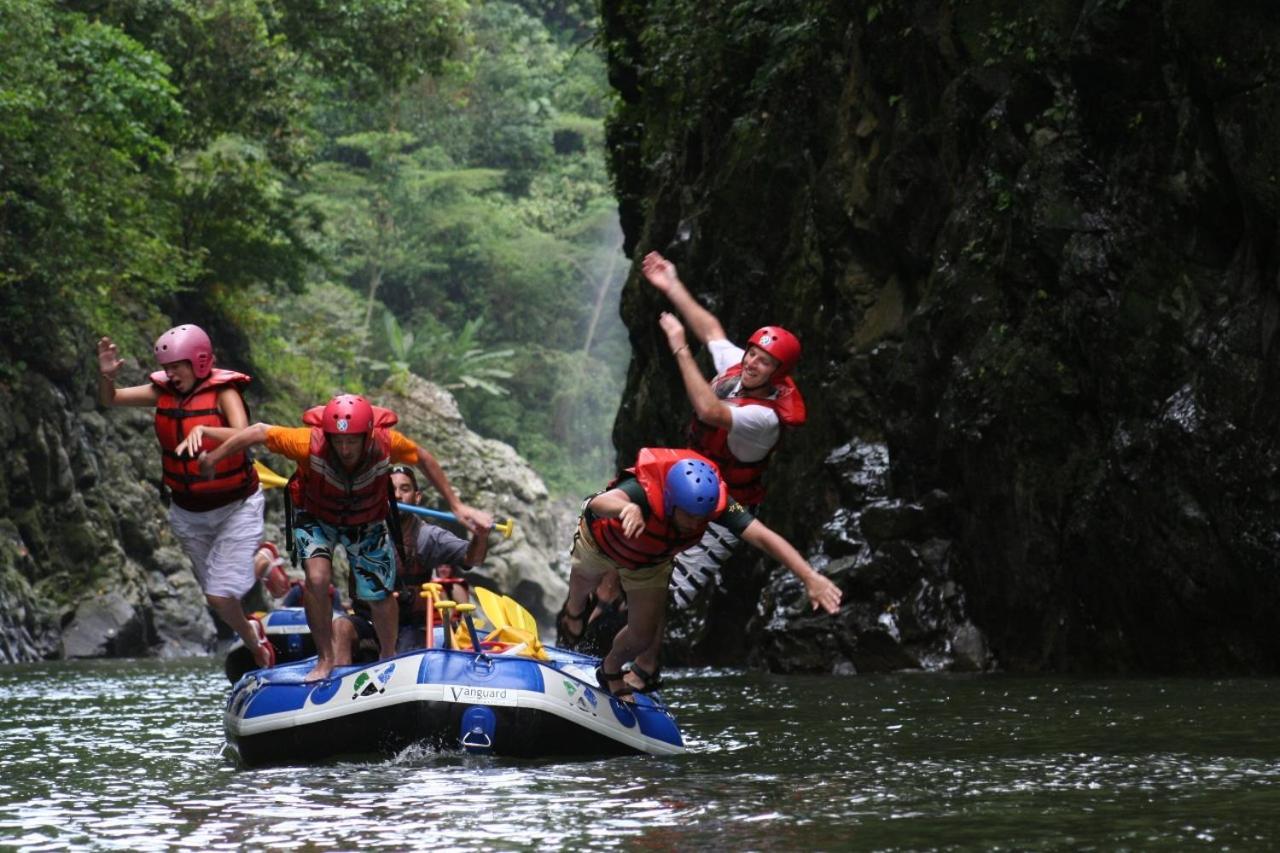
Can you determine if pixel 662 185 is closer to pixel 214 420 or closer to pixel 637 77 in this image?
pixel 637 77

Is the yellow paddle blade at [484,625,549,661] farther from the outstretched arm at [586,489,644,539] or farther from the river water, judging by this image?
the outstretched arm at [586,489,644,539]

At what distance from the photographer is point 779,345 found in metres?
9.66

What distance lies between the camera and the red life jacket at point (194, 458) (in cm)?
1016

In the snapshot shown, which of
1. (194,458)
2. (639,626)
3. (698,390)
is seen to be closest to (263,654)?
(194,458)

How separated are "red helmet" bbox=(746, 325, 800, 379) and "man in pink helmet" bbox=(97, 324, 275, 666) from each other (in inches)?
115

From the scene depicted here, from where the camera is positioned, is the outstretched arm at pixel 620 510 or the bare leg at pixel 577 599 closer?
the outstretched arm at pixel 620 510

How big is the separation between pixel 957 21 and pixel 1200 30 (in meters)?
3.43

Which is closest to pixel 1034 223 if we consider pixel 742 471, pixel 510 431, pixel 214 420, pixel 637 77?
pixel 742 471

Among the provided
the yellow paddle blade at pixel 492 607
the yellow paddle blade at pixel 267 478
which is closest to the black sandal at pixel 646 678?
the yellow paddle blade at pixel 492 607

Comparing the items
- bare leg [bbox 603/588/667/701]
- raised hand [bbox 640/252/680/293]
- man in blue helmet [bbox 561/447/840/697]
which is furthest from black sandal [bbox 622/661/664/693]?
raised hand [bbox 640/252/680/293]

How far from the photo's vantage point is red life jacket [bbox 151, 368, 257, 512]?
1016 cm

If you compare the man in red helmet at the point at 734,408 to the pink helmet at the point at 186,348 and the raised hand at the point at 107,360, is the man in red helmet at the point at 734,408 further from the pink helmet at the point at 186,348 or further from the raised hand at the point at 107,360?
the raised hand at the point at 107,360

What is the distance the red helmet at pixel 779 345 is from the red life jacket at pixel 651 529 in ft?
3.00

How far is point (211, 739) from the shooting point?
10.9m
